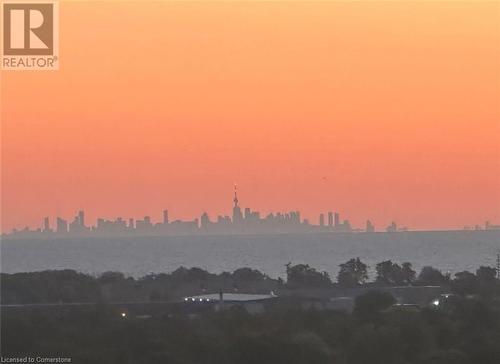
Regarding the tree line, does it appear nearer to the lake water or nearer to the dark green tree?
the dark green tree

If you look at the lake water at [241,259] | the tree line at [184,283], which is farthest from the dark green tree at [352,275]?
the lake water at [241,259]

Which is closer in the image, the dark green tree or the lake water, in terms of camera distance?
the dark green tree

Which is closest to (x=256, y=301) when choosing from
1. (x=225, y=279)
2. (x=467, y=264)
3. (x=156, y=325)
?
(x=156, y=325)

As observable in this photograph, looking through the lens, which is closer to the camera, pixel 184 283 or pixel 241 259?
pixel 184 283

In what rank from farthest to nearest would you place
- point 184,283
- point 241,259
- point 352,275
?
point 241,259, point 352,275, point 184,283

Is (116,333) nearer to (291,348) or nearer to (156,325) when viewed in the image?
(156,325)

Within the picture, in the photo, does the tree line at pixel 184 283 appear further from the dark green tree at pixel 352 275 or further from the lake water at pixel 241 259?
the lake water at pixel 241 259

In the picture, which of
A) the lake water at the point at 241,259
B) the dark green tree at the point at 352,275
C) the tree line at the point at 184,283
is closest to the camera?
the tree line at the point at 184,283

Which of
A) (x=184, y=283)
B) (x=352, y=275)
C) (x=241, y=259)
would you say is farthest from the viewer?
(x=241, y=259)

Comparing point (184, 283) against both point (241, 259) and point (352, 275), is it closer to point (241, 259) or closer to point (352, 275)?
point (352, 275)

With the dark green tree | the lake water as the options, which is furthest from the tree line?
the lake water

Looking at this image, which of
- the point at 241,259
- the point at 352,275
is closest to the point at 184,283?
the point at 352,275

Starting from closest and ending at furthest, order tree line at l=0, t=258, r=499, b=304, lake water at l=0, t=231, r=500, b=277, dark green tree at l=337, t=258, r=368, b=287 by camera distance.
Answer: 1. tree line at l=0, t=258, r=499, b=304
2. dark green tree at l=337, t=258, r=368, b=287
3. lake water at l=0, t=231, r=500, b=277
